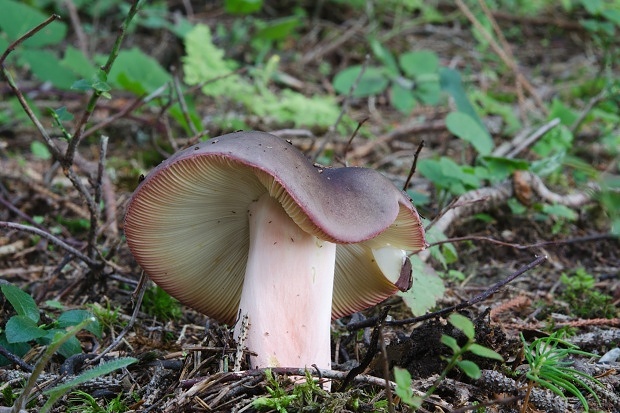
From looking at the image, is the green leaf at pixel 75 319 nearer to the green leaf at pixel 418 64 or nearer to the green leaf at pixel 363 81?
the green leaf at pixel 363 81

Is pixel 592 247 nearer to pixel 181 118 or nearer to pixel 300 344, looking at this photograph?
pixel 300 344

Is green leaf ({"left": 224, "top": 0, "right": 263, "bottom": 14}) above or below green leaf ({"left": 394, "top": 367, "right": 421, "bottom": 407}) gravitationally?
above

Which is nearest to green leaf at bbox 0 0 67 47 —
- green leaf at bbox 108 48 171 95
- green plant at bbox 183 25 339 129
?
green leaf at bbox 108 48 171 95

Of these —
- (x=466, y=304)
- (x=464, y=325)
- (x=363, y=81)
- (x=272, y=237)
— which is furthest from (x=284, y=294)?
(x=363, y=81)

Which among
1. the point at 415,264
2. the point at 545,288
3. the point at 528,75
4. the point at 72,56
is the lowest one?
the point at 528,75

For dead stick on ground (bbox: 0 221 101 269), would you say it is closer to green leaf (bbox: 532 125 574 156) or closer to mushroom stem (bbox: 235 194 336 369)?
mushroom stem (bbox: 235 194 336 369)

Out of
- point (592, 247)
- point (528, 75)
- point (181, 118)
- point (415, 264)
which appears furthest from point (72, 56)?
point (528, 75)

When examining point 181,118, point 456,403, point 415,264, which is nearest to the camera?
point 456,403
